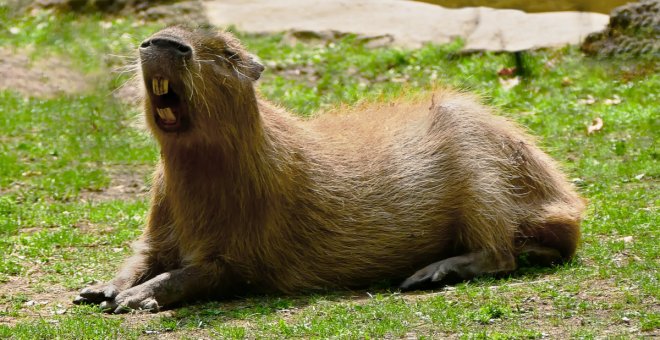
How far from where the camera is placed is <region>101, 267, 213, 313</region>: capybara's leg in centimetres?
611

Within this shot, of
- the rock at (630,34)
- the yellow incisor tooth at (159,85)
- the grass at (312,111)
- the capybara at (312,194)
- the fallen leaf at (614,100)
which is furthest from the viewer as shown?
the rock at (630,34)

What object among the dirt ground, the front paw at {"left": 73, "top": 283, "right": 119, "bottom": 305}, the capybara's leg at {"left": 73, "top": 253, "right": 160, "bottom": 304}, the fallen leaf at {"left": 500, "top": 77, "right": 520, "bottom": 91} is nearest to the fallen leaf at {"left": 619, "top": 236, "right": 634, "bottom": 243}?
the capybara's leg at {"left": 73, "top": 253, "right": 160, "bottom": 304}

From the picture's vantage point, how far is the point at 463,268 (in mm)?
6637

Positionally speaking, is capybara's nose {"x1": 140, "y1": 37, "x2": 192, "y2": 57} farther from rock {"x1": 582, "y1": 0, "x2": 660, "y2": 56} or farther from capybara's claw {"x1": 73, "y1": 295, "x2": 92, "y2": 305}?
rock {"x1": 582, "y1": 0, "x2": 660, "y2": 56}

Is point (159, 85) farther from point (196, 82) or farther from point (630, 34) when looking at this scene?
point (630, 34)

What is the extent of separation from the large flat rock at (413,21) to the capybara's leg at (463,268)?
6386 mm

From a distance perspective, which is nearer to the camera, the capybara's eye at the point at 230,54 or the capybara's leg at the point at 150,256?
the capybara's eye at the point at 230,54

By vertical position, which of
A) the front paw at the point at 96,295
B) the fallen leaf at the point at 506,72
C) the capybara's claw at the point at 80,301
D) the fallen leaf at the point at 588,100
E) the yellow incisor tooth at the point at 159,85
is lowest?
the capybara's claw at the point at 80,301

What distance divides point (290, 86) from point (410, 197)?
6.05 metres

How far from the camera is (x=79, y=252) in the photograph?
305 inches

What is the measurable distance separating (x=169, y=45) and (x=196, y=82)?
10.7 inches

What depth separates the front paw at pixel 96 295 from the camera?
20.5 ft

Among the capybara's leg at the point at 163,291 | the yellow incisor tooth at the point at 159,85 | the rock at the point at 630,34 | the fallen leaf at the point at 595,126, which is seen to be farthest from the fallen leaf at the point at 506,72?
the yellow incisor tooth at the point at 159,85

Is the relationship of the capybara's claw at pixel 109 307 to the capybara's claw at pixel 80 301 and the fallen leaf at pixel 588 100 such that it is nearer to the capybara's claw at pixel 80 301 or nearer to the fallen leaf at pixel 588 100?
the capybara's claw at pixel 80 301
